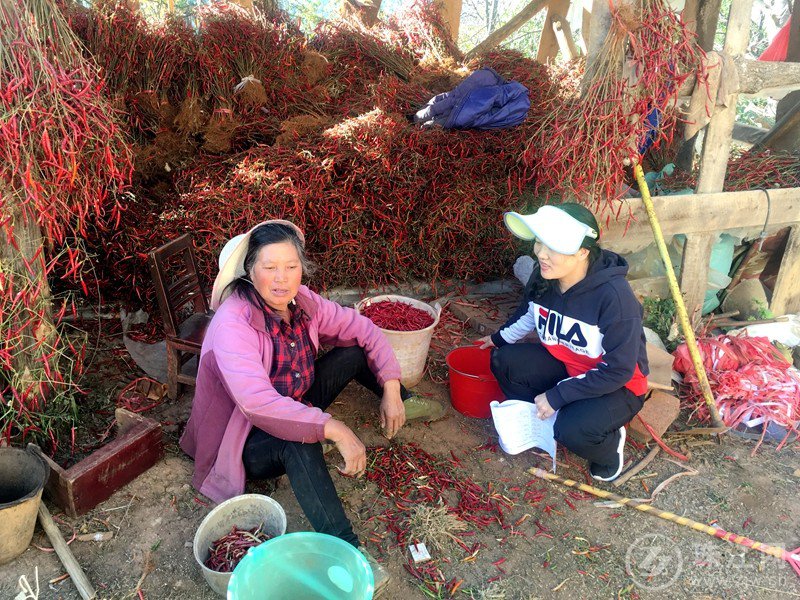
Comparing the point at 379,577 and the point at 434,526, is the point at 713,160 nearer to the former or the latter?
the point at 434,526

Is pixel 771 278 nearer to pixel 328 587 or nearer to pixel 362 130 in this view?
pixel 362 130

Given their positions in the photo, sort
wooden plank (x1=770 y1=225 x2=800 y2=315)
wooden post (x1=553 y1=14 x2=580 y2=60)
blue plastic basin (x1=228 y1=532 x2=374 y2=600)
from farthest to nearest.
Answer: wooden post (x1=553 y1=14 x2=580 y2=60)
wooden plank (x1=770 y1=225 x2=800 y2=315)
blue plastic basin (x1=228 y1=532 x2=374 y2=600)

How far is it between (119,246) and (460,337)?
7.56 feet

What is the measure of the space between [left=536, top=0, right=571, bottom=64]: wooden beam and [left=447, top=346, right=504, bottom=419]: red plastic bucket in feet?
14.8

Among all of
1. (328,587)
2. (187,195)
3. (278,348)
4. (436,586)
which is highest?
(187,195)

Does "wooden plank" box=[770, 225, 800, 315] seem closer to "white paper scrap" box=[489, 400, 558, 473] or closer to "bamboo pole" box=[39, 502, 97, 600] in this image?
"white paper scrap" box=[489, 400, 558, 473]

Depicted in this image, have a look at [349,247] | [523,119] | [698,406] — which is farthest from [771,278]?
[349,247]

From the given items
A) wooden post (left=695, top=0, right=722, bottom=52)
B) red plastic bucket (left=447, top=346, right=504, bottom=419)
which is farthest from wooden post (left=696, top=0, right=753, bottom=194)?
red plastic bucket (left=447, top=346, right=504, bottom=419)

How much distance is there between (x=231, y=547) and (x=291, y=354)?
2.65 feet

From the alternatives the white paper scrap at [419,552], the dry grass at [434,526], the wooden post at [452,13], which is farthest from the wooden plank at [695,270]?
the wooden post at [452,13]

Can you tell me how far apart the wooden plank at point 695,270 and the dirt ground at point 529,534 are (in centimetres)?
132

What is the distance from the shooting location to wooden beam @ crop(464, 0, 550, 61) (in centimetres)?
575

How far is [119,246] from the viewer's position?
12.0ft

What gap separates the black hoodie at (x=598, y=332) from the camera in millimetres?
2672
